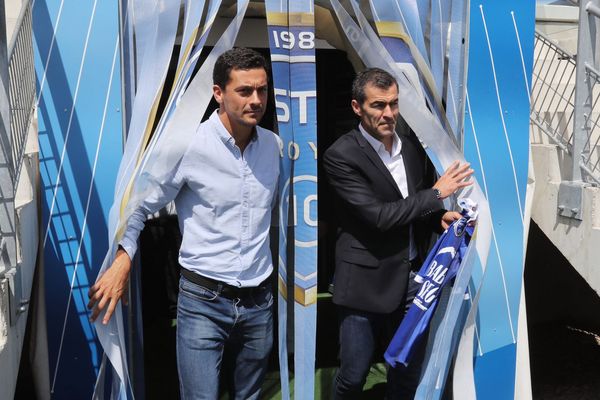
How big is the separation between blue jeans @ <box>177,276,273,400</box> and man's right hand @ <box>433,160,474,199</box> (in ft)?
2.81

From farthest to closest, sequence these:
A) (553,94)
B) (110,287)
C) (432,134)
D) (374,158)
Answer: (553,94) → (432,134) → (374,158) → (110,287)

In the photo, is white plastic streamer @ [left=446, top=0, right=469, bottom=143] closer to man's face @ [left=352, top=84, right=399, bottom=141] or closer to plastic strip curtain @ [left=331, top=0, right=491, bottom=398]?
plastic strip curtain @ [left=331, top=0, right=491, bottom=398]

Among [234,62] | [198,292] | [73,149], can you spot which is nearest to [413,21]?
[234,62]

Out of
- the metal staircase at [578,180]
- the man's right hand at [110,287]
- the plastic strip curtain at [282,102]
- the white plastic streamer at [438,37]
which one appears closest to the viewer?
the man's right hand at [110,287]

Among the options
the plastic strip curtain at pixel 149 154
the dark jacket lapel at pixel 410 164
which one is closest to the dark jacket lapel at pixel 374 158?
the dark jacket lapel at pixel 410 164

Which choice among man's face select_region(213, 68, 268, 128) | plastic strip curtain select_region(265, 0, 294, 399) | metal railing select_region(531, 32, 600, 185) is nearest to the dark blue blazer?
plastic strip curtain select_region(265, 0, 294, 399)

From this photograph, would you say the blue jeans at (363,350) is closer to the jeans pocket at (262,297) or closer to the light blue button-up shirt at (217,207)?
the jeans pocket at (262,297)

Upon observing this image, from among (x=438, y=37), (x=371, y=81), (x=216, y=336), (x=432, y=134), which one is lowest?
(x=216, y=336)

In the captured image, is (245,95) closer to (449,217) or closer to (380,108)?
(380,108)

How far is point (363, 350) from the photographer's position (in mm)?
2979

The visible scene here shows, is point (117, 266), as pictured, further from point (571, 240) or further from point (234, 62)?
point (571, 240)

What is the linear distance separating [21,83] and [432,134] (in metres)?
2.00

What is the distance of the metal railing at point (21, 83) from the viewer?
118 inches

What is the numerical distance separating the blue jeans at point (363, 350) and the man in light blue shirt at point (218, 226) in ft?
1.59
